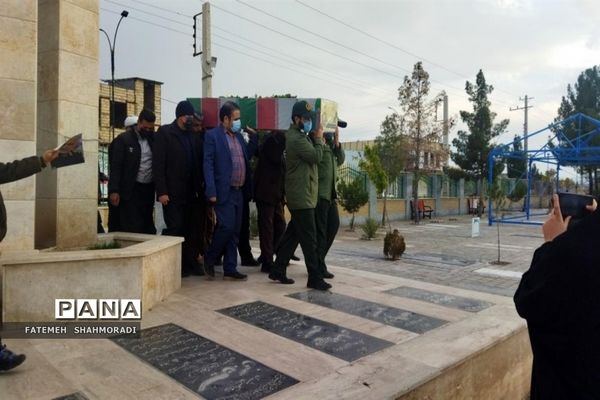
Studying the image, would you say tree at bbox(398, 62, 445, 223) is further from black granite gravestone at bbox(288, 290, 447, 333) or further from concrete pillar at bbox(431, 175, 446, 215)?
black granite gravestone at bbox(288, 290, 447, 333)

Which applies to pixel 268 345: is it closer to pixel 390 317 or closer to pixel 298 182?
pixel 390 317

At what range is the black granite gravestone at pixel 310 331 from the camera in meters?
3.21

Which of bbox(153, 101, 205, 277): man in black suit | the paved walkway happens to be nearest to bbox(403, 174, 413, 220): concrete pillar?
the paved walkway

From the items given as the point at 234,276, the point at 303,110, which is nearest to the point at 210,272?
the point at 234,276

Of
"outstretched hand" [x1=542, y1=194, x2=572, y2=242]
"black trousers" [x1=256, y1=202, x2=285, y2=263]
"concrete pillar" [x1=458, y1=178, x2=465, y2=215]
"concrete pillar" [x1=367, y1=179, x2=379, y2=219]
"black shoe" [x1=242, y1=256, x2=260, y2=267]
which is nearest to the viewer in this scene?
"outstretched hand" [x1=542, y1=194, x2=572, y2=242]

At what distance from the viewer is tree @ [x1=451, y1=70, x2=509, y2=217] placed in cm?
2633

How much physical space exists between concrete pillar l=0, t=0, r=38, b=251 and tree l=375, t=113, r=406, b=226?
1486 cm

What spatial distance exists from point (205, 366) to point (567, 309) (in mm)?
2029

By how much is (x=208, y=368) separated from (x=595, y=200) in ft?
7.18

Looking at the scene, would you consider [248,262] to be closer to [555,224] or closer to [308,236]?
[308,236]

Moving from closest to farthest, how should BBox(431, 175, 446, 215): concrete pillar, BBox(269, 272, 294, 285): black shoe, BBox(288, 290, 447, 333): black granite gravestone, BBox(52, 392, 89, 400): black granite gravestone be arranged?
1. BBox(52, 392, 89, 400): black granite gravestone
2. BBox(288, 290, 447, 333): black granite gravestone
3. BBox(269, 272, 294, 285): black shoe
4. BBox(431, 175, 446, 215): concrete pillar

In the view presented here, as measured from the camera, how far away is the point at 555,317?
5.19 feet

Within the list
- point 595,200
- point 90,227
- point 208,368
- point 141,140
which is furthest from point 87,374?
point 141,140

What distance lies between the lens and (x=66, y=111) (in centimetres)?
427
